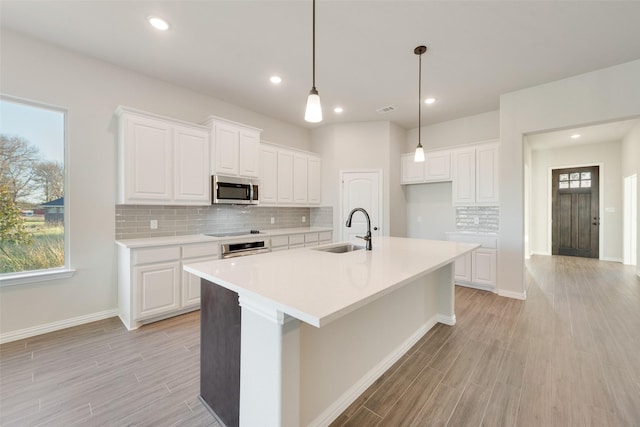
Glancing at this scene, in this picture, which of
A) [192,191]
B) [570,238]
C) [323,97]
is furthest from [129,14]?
[570,238]

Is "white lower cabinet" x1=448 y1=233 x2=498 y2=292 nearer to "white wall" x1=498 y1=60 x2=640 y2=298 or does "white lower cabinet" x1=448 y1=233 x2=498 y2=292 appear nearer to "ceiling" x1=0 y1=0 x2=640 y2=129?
"white wall" x1=498 y1=60 x2=640 y2=298

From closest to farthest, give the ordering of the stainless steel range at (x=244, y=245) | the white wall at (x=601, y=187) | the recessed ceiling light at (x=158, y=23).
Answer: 1. the recessed ceiling light at (x=158, y=23)
2. the stainless steel range at (x=244, y=245)
3. the white wall at (x=601, y=187)

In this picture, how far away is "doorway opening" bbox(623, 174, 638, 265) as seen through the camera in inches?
221

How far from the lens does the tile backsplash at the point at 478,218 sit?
460 cm

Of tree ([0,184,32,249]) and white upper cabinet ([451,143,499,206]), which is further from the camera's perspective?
white upper cabinet ([451,143,499,206])

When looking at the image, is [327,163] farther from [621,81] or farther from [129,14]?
[621,81]

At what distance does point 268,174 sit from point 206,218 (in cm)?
123

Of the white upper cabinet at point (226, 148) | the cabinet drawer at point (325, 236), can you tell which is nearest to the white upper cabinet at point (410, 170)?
the cabinet drawer at point (325, 236)

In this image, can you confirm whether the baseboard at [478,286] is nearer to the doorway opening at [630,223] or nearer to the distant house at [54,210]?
the doorway opening at [630,223]

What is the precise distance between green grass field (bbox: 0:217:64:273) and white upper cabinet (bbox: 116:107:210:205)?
2.30 ft

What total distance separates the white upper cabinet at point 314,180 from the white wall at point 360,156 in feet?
0.29

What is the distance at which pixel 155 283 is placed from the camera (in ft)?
9.66

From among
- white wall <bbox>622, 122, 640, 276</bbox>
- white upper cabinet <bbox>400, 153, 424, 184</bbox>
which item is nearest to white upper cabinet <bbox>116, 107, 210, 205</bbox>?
white upper cabinet <bbox>400, 153, 424, 184</bbox>

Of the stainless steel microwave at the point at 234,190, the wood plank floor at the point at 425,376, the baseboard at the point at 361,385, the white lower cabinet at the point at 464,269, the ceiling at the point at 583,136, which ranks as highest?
the ceiling at the point at 583,136
